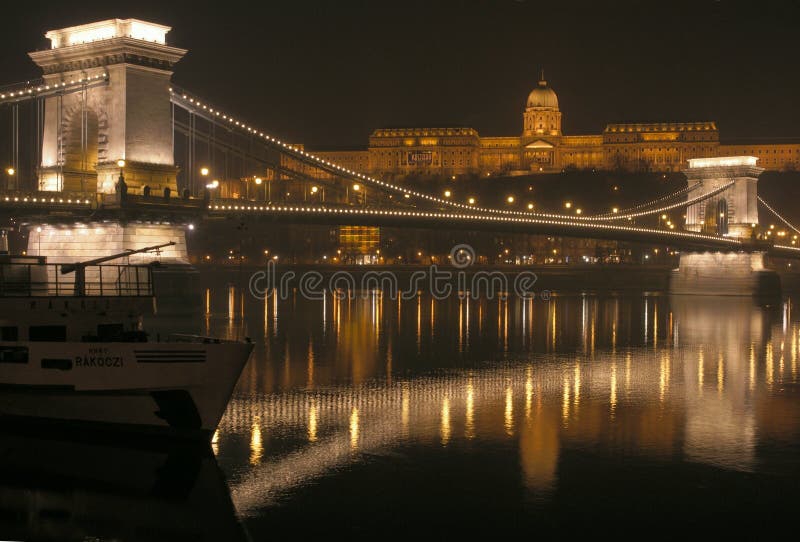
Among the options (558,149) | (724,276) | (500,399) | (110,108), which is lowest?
(500,399)

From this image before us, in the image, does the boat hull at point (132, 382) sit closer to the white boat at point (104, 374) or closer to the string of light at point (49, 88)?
the white boat at point (104, 374)

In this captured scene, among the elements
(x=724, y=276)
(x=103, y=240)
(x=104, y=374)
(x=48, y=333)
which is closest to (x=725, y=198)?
(x=724, y=276)

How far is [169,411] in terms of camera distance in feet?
57.4

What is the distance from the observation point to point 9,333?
18.3 m

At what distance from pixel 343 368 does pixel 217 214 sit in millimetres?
20107

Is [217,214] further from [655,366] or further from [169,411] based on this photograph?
[169,411]

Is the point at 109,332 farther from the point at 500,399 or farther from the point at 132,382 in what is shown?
the point at 500,399

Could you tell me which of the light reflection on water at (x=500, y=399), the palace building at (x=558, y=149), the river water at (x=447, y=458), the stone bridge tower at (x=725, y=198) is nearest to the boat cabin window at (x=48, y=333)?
the river water at (x=447, y=458)

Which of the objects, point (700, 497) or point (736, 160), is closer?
point (700, 497)

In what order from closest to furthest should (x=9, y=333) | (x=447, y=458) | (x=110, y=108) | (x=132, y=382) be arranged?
(x=447, y=458) → (x=132, y=382) → (x=9, y=333) → (x=110, y=108)

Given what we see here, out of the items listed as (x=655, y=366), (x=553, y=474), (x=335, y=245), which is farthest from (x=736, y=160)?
(x=553, y=474)

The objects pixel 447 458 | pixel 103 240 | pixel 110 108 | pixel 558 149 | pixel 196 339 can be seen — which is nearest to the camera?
pixel 447 458

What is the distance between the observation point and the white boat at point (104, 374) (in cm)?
1728

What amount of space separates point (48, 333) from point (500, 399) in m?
9.30
